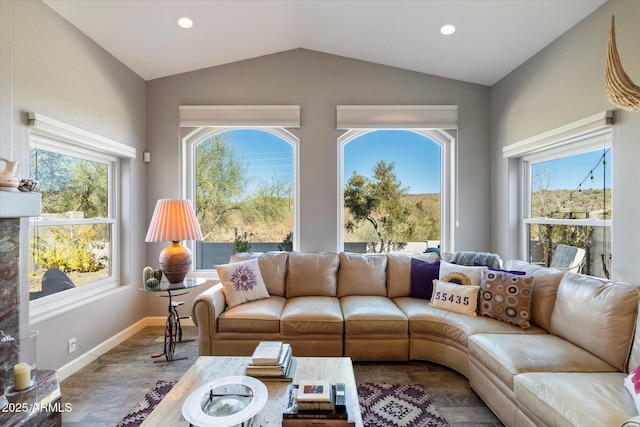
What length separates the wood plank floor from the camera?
2.01 metres

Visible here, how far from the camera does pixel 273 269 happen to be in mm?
3223

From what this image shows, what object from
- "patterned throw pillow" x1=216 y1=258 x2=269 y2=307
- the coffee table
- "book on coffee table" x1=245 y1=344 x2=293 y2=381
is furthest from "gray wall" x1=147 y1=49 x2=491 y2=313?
"book on coffee table" x1=245 y1=344 x2=293 y2=381

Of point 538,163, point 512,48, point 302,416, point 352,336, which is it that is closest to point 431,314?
point 352,336

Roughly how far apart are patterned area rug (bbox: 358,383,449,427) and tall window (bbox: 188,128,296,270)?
1909mm

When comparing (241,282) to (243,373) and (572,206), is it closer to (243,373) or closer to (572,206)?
(243,373)

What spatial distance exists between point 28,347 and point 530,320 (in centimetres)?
343

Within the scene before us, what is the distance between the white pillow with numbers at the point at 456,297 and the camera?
2.62 metres

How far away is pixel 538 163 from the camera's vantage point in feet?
10.3

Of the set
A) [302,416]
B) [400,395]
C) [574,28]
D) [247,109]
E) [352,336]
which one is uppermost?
[574,28]

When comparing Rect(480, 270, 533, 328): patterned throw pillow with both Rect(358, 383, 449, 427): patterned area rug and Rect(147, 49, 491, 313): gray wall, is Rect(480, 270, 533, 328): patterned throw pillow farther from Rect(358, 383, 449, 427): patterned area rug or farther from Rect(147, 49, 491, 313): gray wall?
Rect(147, 49, 491, 313): gray wall

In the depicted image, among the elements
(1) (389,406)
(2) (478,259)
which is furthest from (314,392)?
(2) (478,259)

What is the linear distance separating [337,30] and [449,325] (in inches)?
113

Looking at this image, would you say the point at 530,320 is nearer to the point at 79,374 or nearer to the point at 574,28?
the point at 574,28

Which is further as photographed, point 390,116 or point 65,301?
point 390,116
